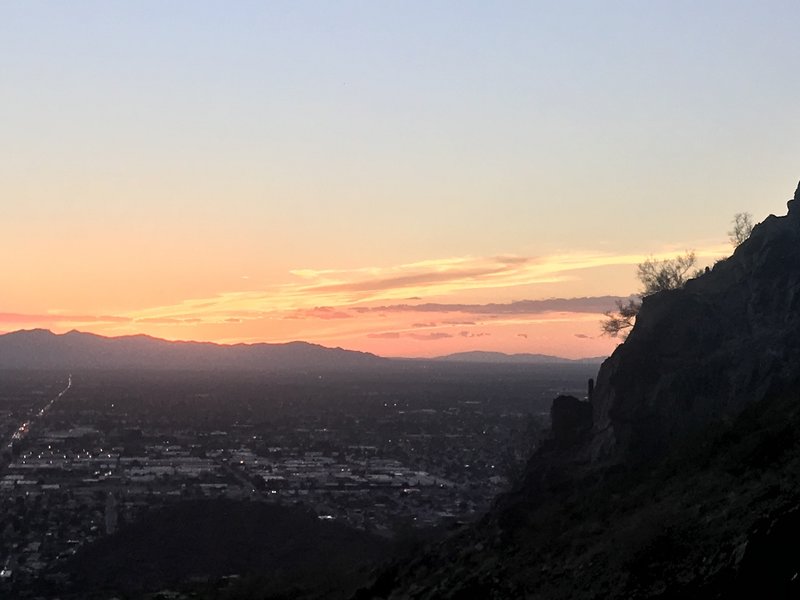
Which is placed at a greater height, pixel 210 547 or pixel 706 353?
pixel 706 353

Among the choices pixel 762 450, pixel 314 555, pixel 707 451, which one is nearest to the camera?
pixel 762 450

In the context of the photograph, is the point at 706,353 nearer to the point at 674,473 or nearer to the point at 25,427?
the point at 674,473

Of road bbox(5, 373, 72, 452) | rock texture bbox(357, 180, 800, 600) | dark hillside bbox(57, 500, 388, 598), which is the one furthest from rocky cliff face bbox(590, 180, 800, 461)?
road bbox(5, 373, 72, 452)

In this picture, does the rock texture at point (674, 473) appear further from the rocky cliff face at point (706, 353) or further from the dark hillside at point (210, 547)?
the dark hillside at point (210, 547)

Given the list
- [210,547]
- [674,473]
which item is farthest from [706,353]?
[210,547]

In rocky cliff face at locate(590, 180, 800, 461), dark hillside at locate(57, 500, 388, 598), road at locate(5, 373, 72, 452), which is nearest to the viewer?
rocky cliff face at locate(590, 180, 800, 461)

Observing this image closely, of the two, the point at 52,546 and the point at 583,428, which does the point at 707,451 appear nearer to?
the point at 583,428

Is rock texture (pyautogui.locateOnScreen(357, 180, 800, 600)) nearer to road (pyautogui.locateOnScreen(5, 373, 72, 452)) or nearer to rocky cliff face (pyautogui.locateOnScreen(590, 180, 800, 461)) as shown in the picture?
rocky cliff face (pyautogui.locateOnScreen(590, 180, 800, 461))

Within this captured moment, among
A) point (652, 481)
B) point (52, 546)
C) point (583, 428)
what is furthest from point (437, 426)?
point (652, 481)

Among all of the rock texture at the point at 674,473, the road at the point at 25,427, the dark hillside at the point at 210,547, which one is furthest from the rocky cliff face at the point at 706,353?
the road at the point at 25,427
